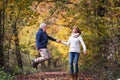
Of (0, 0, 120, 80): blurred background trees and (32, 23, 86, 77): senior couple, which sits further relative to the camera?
(0, 0, 120, 80): blurred background trees

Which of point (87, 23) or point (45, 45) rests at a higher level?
A: point (87, 23)

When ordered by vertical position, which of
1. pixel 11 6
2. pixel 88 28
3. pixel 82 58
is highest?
pixel 11 6

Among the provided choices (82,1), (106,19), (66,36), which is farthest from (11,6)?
(66,36)

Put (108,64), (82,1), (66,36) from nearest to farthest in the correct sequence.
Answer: (108,64) < (82,1) < (66,36)

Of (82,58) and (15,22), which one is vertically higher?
(15,22)

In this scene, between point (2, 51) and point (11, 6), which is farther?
point (2, 51)

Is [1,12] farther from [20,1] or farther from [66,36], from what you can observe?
[66,36]

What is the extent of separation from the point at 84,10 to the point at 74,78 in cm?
534

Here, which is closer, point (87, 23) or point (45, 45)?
point (45, 45)

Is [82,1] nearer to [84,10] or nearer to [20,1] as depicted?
[84,10]

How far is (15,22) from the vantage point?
1980 centimetres

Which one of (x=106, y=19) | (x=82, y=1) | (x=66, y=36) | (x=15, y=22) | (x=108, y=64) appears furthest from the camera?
(x=66, y=36)

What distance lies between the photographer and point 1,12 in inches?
747

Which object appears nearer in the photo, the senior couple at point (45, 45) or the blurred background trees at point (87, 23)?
the senior couple at point (45, 45)
